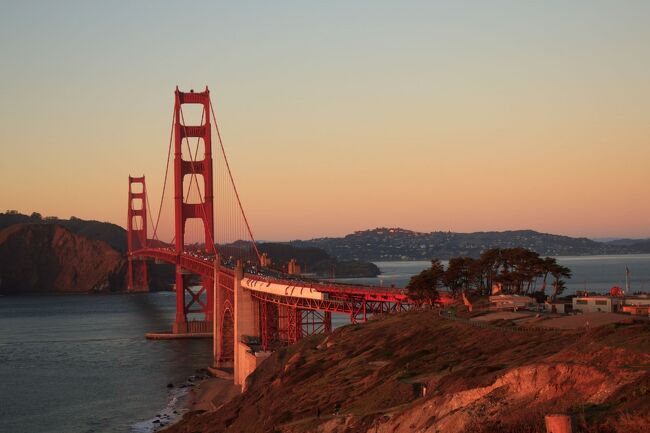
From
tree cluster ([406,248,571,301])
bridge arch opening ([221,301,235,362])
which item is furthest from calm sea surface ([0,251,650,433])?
tree cluster ([406,248,571,301])

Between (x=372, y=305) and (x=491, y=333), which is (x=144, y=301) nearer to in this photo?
(x=372, y=305)

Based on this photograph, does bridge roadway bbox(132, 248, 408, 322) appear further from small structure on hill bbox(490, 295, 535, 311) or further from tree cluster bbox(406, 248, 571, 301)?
small structure on hill bbox(490, 295, 535, 311)

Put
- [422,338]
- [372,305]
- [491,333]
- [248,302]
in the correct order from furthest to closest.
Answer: [248,302], [372,305], [422,338], [491,333]

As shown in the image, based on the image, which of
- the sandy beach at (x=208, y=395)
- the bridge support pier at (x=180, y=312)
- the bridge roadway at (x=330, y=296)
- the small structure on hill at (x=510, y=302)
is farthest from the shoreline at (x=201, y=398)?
the bridge support pier at (x=180, y=312)

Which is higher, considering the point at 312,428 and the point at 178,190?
the point at 178,190

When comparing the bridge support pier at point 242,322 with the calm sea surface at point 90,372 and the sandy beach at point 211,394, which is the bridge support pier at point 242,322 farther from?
the calm sea surface at point 90,372

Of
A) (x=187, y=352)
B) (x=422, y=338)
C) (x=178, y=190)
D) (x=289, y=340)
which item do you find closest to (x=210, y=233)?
(x=178, y=190)
